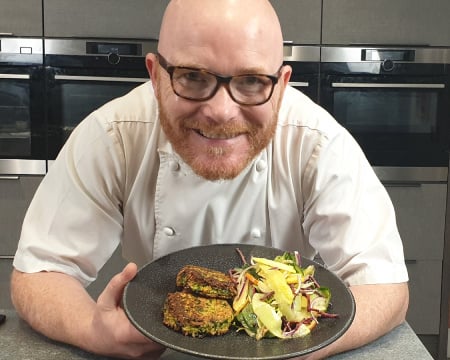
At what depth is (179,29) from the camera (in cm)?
100

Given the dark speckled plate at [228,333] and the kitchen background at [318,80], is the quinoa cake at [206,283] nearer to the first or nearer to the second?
the dark speckled plate at [228,333]

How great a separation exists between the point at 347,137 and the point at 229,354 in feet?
1.98

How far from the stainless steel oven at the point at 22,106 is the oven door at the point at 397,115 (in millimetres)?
1041

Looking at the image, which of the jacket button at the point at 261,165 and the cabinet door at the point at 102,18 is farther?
the cabinet door at the point at 102,18

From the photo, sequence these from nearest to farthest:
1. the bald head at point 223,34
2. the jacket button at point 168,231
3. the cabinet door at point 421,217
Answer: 1. the bald head at point 223,34
2. the jacket button at point 168,231
3. the cabinet door at point 421,217

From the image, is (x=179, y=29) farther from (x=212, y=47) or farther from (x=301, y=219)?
(x=301, y=219)

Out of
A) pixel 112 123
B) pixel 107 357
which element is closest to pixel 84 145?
pixel 112 123

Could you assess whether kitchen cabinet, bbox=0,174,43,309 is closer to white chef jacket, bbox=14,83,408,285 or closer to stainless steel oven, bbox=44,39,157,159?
stainless steel oven, bbox=44,39,157,159

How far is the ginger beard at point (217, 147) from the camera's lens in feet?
3.27

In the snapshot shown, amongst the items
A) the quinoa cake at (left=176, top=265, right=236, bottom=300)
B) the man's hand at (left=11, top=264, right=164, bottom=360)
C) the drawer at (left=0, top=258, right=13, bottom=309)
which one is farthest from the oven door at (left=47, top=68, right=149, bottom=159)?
the quinoa cake at (left=176, top=265, right=236, bottom=300)

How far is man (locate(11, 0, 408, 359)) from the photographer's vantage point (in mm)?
965

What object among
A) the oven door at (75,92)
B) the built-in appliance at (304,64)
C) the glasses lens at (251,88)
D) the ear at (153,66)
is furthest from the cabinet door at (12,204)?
the glasses lens at (251,88)

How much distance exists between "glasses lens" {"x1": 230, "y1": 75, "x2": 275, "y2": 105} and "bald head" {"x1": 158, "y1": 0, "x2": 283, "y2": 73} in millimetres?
21

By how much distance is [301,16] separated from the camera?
7.32 feet
